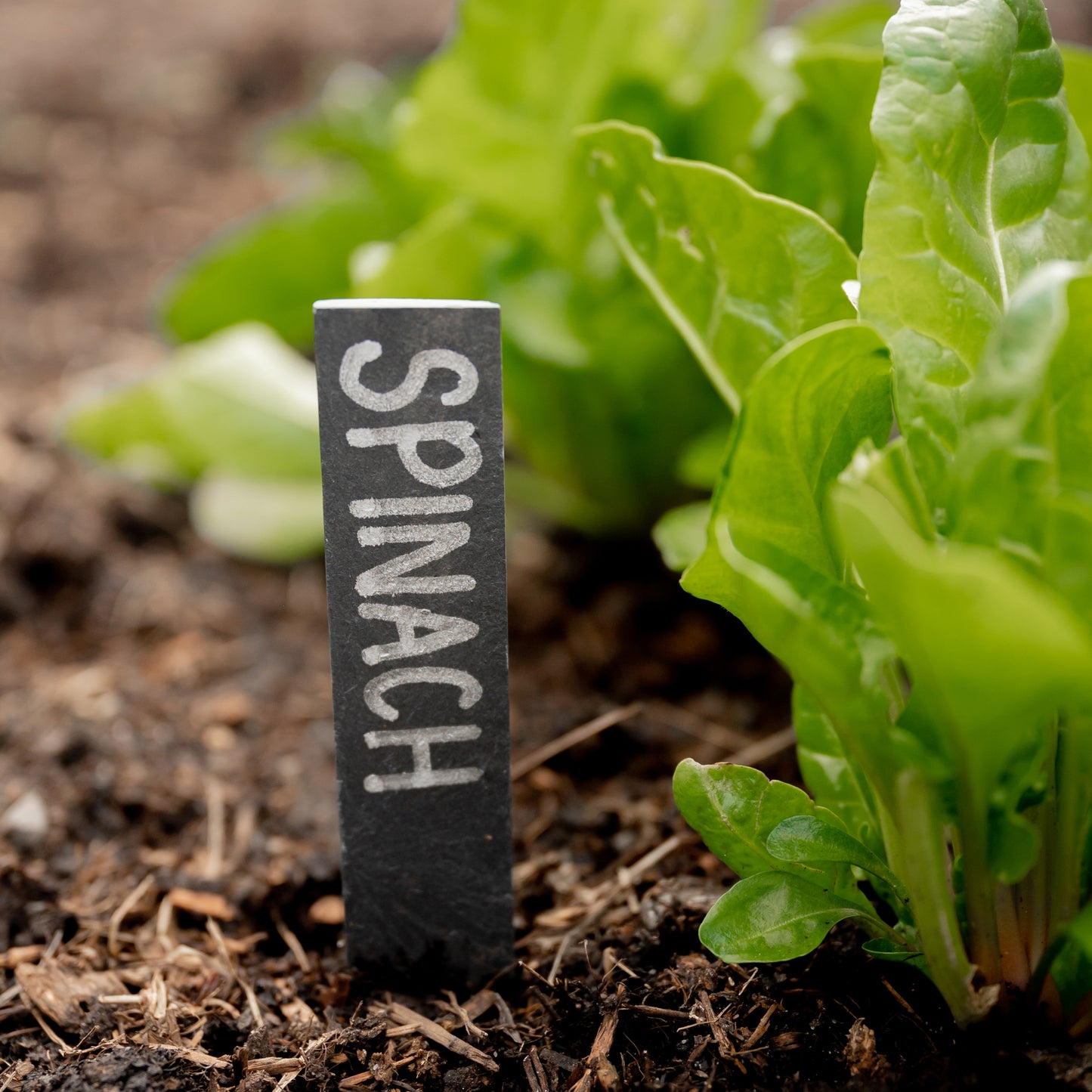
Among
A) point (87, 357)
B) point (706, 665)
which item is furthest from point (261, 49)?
point (706, 665)

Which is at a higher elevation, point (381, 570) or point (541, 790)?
point (381, 570)

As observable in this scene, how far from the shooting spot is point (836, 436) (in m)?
0.59

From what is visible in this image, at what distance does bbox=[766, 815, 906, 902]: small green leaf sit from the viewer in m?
0.61

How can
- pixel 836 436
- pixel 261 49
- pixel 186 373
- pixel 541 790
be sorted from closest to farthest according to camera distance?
1. pixel 836 436
2. pixel 541 790
3. pixel 186 373
4. pixel 261 49

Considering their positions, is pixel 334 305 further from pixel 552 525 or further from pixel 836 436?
pixel 552 525

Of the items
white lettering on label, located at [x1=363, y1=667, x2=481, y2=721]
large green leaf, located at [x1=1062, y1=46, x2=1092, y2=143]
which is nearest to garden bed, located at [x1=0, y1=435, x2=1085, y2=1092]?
white lettering on label, located at [x1=363, y1=667, x2=481, y2=721]

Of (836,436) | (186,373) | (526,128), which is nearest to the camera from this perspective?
(836,436)

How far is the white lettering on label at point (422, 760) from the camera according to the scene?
27.7 inches

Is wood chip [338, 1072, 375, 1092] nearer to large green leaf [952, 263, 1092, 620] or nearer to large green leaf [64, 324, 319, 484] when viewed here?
large green leaf [952, 263, 1092, 620]

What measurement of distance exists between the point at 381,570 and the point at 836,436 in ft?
0.95

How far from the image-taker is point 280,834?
0.95m

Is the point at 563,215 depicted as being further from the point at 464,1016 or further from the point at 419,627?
the point at 464,1016

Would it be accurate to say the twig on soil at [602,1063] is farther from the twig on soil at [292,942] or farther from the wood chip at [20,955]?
the wood chip at [20,955]

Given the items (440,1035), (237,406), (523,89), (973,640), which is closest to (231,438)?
(237,406)
